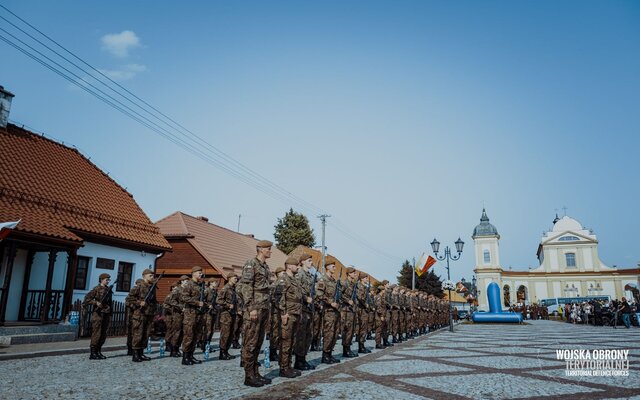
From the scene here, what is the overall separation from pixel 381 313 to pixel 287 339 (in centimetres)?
512

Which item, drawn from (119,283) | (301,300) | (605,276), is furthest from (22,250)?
(605,276)

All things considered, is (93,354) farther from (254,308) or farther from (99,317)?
(254,308)

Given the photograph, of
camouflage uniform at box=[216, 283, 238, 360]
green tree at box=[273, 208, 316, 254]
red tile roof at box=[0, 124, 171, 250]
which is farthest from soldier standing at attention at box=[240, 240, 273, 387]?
green tree at box=[273, 208, 316, 254]

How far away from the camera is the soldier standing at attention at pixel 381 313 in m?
11.5

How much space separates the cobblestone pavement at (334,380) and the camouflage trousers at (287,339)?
39 centimetres

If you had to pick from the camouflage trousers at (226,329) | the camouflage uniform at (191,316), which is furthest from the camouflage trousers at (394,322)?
the camouflage uniform at (191,316)

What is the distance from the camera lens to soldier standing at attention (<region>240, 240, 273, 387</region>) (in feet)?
20.0

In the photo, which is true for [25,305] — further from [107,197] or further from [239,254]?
[239,254]

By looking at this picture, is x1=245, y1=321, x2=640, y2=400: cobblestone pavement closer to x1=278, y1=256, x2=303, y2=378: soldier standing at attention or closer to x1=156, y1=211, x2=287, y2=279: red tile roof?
x1=278, y1=256, x2=303, y2=378: soldier standing at attention

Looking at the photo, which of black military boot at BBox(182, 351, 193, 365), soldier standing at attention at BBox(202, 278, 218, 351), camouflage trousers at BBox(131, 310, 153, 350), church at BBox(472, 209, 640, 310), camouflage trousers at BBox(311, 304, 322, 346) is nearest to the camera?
black military boot at BBox(182, 351, 193, 365)

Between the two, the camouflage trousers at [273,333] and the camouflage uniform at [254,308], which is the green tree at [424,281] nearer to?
the camouflage trousers at [273,333]

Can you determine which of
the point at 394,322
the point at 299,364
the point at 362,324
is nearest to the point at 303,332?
the point at 299,364

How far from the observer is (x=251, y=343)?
245 inches

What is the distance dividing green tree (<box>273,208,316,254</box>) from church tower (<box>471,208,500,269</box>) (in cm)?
3403
